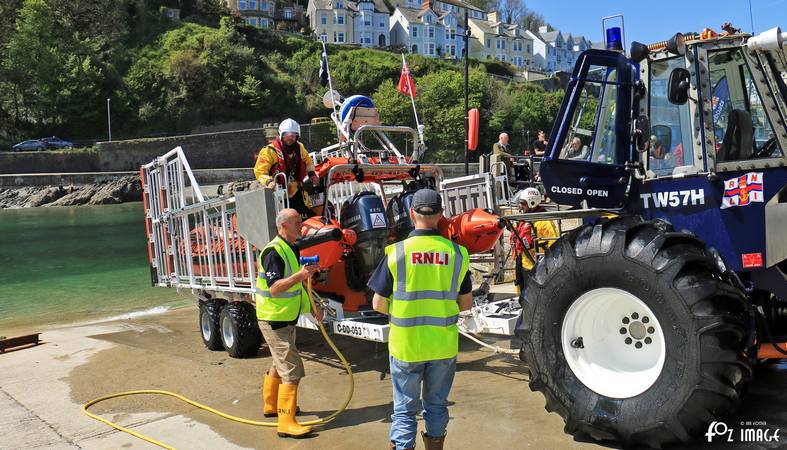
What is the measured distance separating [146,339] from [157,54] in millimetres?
73804

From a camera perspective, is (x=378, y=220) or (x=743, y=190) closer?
(x=743, y=190)

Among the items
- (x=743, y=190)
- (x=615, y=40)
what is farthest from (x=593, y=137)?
(x=743, y=190)

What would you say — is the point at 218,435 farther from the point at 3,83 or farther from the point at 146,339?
the point at 3,83

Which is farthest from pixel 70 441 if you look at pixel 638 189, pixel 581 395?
pixel 638 189

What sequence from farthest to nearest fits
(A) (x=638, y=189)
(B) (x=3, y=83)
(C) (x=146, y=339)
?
(B) (x=3, y=83)
(C) (x=146, y=339)
(A) (x=638, y=189)

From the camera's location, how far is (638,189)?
4859mm

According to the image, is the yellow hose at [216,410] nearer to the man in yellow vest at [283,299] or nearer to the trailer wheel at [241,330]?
the man in yellow vest at [283,299]

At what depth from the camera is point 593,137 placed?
505cm

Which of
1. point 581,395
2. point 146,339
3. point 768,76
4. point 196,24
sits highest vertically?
point 196,24

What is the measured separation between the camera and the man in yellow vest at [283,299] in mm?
5129

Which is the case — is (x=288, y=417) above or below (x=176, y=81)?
below

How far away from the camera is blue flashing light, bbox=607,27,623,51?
197 inches

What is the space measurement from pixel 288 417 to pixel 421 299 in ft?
6.42

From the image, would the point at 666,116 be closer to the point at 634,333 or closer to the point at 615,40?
the point at 615,40
